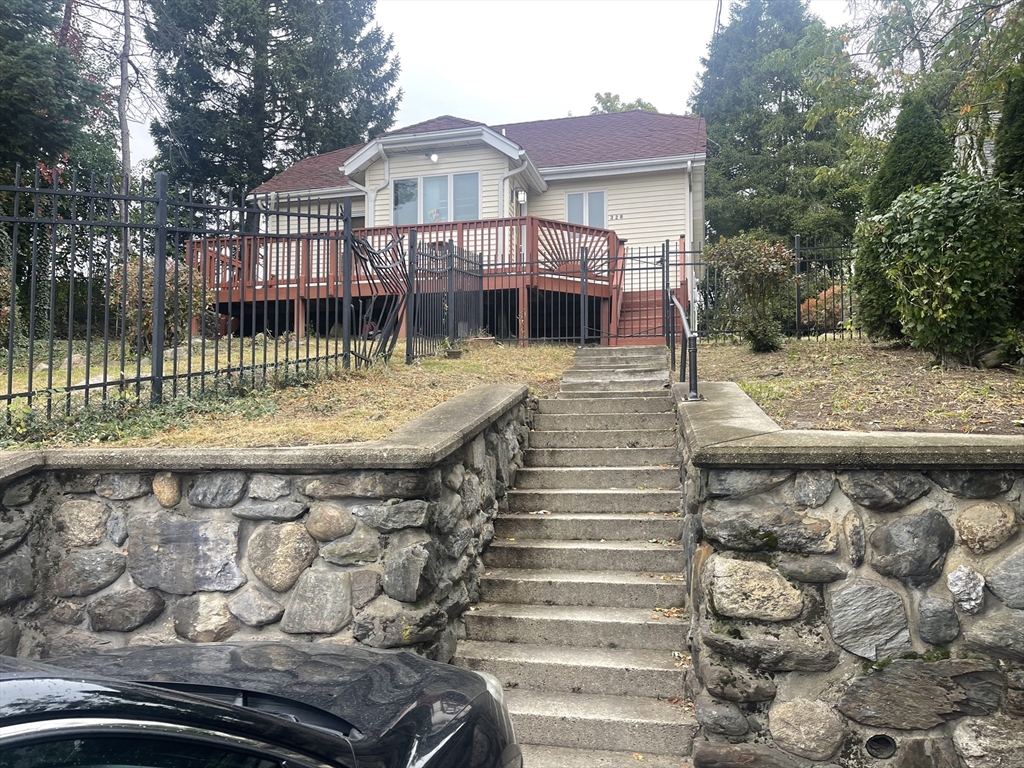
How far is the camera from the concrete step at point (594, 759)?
354 cm

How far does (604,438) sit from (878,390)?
2176mm

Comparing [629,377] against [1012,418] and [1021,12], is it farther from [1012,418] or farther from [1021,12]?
[1021,12]

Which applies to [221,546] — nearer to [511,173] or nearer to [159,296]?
[159,296]

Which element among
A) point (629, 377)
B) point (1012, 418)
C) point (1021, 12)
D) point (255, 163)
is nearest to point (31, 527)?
point (1012, 418)

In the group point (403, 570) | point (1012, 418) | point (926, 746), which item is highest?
point (1012, 418)

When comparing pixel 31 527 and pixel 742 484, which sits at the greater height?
pixel 742 484

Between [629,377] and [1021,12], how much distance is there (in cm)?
546

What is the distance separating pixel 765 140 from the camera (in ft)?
106

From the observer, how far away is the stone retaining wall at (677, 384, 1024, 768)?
10.8 ft

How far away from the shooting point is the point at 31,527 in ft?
12.3

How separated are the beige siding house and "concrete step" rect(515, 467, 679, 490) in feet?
39.3

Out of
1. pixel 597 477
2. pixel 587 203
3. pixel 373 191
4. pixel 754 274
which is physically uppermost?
pixel 373 191

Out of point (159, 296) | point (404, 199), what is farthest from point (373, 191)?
point (159, 296)

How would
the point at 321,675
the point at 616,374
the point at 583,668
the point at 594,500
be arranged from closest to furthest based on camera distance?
the point at 321,675 < the point at 583,668 < the point at 594,500 < the point at 616,374
